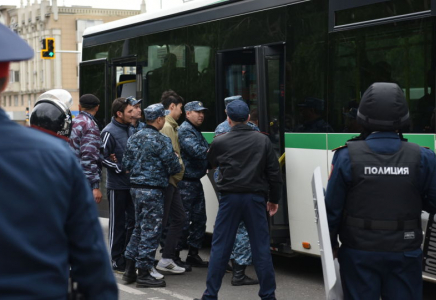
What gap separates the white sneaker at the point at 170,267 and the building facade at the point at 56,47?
240 feet

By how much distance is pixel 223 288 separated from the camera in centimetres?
783

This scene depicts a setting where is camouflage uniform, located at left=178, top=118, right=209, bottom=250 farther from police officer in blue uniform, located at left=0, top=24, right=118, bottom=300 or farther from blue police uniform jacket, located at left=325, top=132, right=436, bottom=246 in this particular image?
police officer in blue uniform, located at left=0, top=24, right=118, bottom=300

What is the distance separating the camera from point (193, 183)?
8727 millimetres

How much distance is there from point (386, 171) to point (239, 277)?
400 centimetres

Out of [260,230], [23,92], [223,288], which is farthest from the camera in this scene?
[23,92]

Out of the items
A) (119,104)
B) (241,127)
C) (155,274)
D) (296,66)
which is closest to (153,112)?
(119,104)

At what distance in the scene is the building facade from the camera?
8369 cm

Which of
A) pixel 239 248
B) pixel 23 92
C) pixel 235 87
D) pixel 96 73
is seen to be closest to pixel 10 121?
pixel 239 248

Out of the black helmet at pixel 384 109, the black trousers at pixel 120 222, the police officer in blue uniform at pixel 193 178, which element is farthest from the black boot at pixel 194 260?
the black helmet at pixel 384 109

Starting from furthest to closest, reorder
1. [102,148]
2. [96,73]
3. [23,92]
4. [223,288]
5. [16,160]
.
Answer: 1. [23,92]
2. [96,73]
3. [102,148]
4. [223,288]
5. [16,160]

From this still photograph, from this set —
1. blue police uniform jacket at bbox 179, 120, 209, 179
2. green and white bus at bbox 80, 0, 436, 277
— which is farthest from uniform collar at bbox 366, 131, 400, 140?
blue police uniform jacket at bbox 179, 120, 209, 179

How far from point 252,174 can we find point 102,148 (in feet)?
7.49

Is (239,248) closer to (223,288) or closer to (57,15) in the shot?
(223,288)

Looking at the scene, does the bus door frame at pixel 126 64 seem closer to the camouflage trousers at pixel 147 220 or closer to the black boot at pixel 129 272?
the camouflage trousers at pixel 147 220
